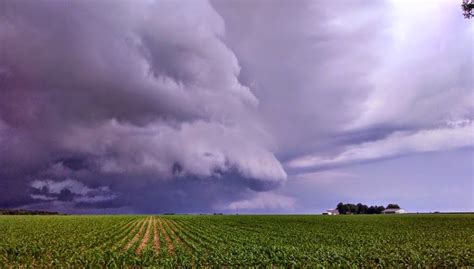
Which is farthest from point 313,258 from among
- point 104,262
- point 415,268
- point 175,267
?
point 104,262

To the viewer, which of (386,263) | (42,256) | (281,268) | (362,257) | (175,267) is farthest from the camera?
(42,256)

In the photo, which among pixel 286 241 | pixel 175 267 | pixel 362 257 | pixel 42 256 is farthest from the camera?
pixel 286 241

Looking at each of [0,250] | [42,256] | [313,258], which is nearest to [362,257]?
[313,258]

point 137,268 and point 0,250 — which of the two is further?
point 0,250

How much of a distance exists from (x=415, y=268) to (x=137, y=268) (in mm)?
18342

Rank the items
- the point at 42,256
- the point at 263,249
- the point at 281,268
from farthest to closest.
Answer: the point at 263,249
the point at 42,256
the point at 281,268

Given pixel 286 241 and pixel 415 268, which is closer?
pixel 415 268

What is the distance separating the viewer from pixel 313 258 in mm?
27484

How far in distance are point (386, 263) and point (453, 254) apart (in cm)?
712

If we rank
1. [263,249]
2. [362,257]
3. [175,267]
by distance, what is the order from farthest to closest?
[263,249] < [362,257] < [175,267]

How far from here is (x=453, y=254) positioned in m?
30.5

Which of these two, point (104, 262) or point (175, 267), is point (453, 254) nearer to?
point (175, 267)

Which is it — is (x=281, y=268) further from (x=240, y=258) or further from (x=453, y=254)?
(x=453, y=254)

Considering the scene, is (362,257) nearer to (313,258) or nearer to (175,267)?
(313,258)
